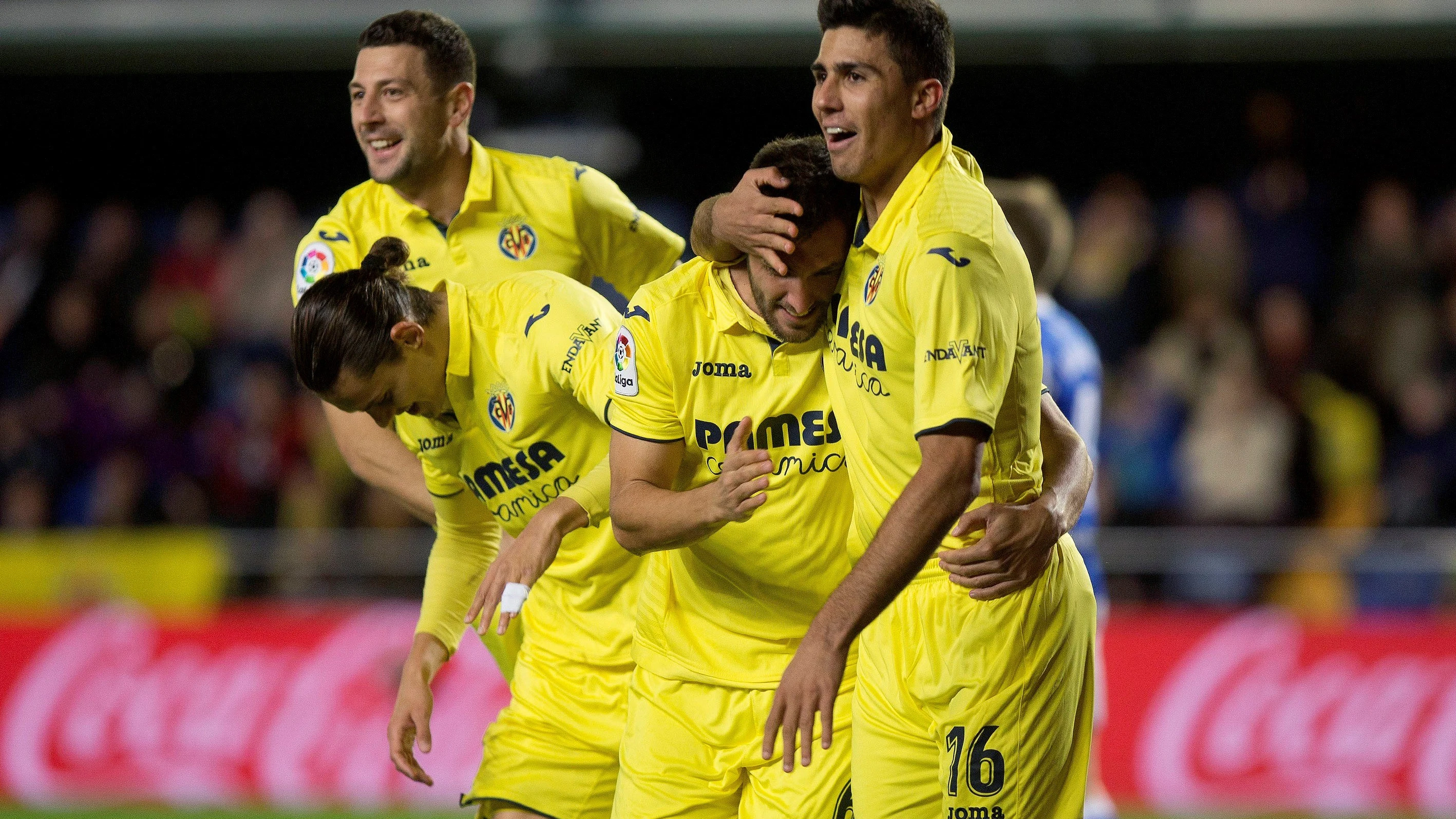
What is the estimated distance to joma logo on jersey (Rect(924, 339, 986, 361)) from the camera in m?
3.15

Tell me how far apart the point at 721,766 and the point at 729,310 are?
1087mm

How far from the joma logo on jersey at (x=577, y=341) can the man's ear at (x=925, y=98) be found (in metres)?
1.07

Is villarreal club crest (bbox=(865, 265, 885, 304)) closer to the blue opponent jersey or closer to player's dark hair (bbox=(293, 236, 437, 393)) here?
player's dark hair (bbox=(293, 236, 437, 393))

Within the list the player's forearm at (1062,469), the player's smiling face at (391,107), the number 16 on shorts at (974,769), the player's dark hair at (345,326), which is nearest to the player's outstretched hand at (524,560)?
the player's dark hair at (345,326)

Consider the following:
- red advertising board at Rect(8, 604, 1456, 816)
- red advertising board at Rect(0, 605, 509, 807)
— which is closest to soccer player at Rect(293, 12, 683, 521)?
red advertising board at Rect(8, 604, 1456, 816)

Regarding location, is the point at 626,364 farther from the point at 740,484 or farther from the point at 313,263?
the point at 313,263

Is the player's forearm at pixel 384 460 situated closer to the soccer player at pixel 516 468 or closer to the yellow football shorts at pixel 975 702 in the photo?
the soccer player at pixel 516 468

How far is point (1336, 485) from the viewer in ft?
33.4

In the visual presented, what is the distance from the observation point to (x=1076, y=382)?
5648 mm

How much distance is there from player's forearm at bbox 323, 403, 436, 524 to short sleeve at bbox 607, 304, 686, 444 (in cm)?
122

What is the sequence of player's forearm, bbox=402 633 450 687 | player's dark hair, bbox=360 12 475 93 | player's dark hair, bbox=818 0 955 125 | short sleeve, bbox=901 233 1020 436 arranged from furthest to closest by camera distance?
player's dark hair, bbox=360 12 475 93, player's forearm, bbox=402 633 450 687, player's dark hair, bbox=818 0 955 125, short sleeve, bbox=901 233 1020 436

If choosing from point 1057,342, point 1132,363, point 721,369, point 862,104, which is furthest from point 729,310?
point 1132,363

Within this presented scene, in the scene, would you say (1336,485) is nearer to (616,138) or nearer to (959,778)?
(616,138)

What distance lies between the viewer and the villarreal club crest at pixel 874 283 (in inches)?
133
